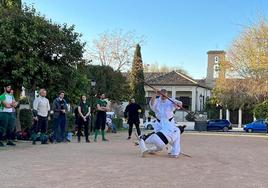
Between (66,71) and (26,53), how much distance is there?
2454 mm

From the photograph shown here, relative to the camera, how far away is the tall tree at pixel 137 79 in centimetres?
6662

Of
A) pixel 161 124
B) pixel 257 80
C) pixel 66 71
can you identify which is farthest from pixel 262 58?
pixel 161 124

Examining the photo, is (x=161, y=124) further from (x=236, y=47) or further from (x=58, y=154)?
(x=236, y=47)

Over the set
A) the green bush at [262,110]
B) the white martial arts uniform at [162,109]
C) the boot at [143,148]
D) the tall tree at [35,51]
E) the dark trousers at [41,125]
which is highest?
the tall tree at [35,51]

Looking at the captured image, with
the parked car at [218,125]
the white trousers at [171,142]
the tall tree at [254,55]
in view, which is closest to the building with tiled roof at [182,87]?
the parked car at [218,125]

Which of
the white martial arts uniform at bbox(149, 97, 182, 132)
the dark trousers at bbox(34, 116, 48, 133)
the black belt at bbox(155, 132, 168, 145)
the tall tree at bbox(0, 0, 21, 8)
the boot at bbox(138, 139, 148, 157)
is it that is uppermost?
the tall tree at bbox(0, 0, 21, 8)

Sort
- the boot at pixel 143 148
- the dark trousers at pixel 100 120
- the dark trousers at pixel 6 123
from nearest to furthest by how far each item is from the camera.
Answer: the boot at pixel 143 148 < the dark trousers at pixel 6 123 < the dark trousers at pixel 100 120

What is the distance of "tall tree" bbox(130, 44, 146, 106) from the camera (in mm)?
66625

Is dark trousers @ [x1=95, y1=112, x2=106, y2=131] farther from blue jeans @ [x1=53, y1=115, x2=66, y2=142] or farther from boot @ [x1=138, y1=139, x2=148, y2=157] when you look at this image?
boot @ [x1=138, y1=139, x2=148, y2=157]

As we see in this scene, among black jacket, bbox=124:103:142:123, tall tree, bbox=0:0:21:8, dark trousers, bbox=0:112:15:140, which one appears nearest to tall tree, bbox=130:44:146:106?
tall tree, bbox=0:0:21:8

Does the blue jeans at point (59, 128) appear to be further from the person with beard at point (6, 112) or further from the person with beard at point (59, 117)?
the person with beard at point (6, 112)

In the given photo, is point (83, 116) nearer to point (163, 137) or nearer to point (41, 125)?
point (41, 125)

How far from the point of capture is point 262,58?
29828 millimetres

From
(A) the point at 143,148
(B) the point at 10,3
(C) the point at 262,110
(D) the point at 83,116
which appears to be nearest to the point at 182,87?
(C) the point at 262,110
